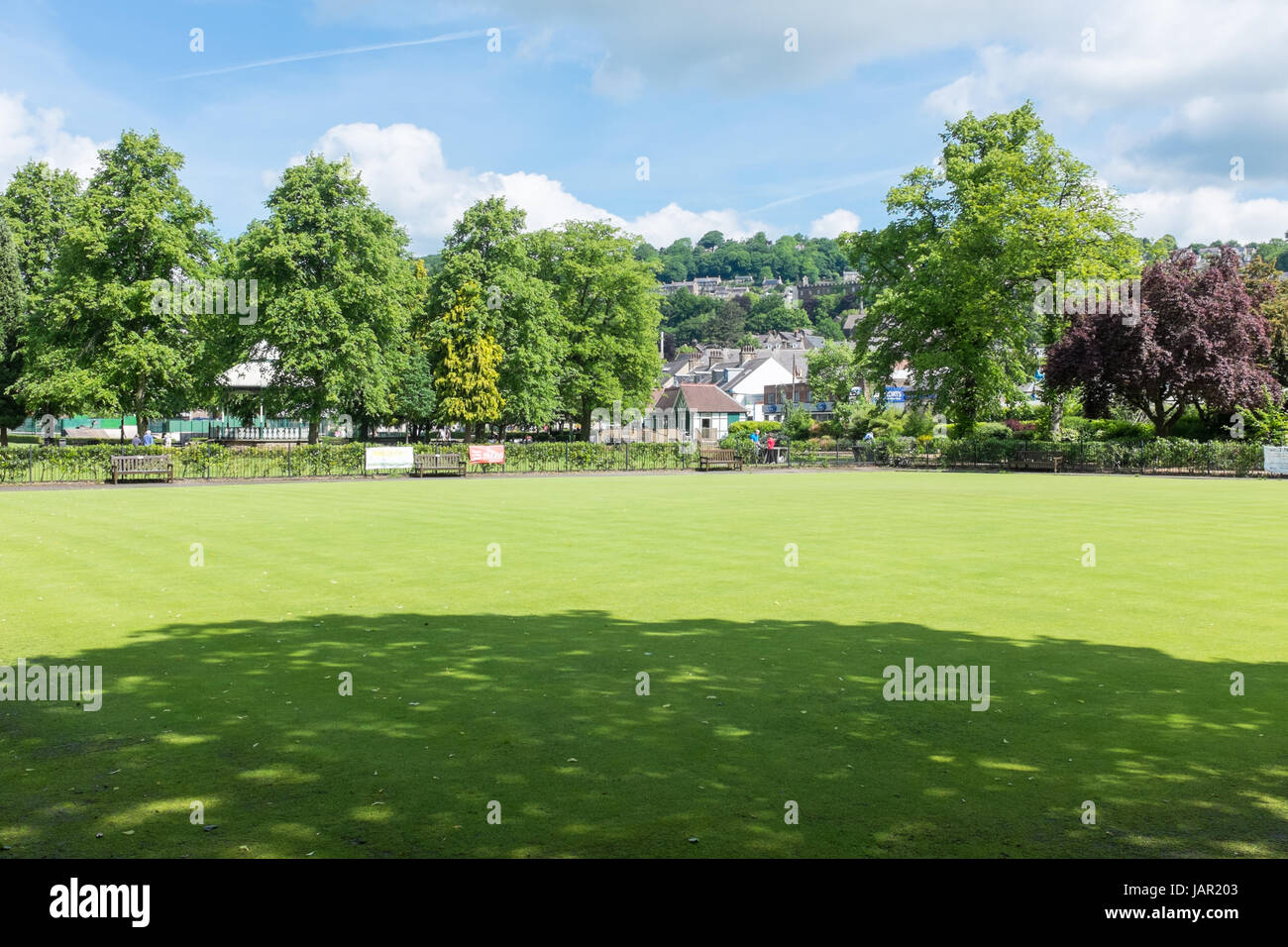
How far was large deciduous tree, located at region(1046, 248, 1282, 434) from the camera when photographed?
4878 cm

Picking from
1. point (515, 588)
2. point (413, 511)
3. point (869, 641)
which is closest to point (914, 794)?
point (869, 641)

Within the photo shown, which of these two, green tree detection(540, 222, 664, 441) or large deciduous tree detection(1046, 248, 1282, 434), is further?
green tree detection(540, 222, 664, 441)

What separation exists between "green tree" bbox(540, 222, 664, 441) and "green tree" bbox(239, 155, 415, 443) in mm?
15403

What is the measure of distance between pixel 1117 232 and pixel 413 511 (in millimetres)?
45034

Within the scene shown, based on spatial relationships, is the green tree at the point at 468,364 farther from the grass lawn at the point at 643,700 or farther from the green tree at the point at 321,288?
the grass lawn at the point at 643,700

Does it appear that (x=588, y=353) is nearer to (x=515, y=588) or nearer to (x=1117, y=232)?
(x=1117, y=232)

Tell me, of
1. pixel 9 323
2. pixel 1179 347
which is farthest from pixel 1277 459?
pixel 9 323

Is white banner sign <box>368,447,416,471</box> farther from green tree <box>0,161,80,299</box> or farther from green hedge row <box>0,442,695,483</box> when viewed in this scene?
green tree <box>0,161,80,299</box>

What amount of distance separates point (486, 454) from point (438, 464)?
3.30m

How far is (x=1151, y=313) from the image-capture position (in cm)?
4975

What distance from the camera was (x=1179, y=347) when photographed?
49062 mm

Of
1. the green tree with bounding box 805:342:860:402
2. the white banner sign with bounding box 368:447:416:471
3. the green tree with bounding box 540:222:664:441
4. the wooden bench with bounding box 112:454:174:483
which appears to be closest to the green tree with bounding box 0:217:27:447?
the wooden bench with bounding box 112:454:174:483
